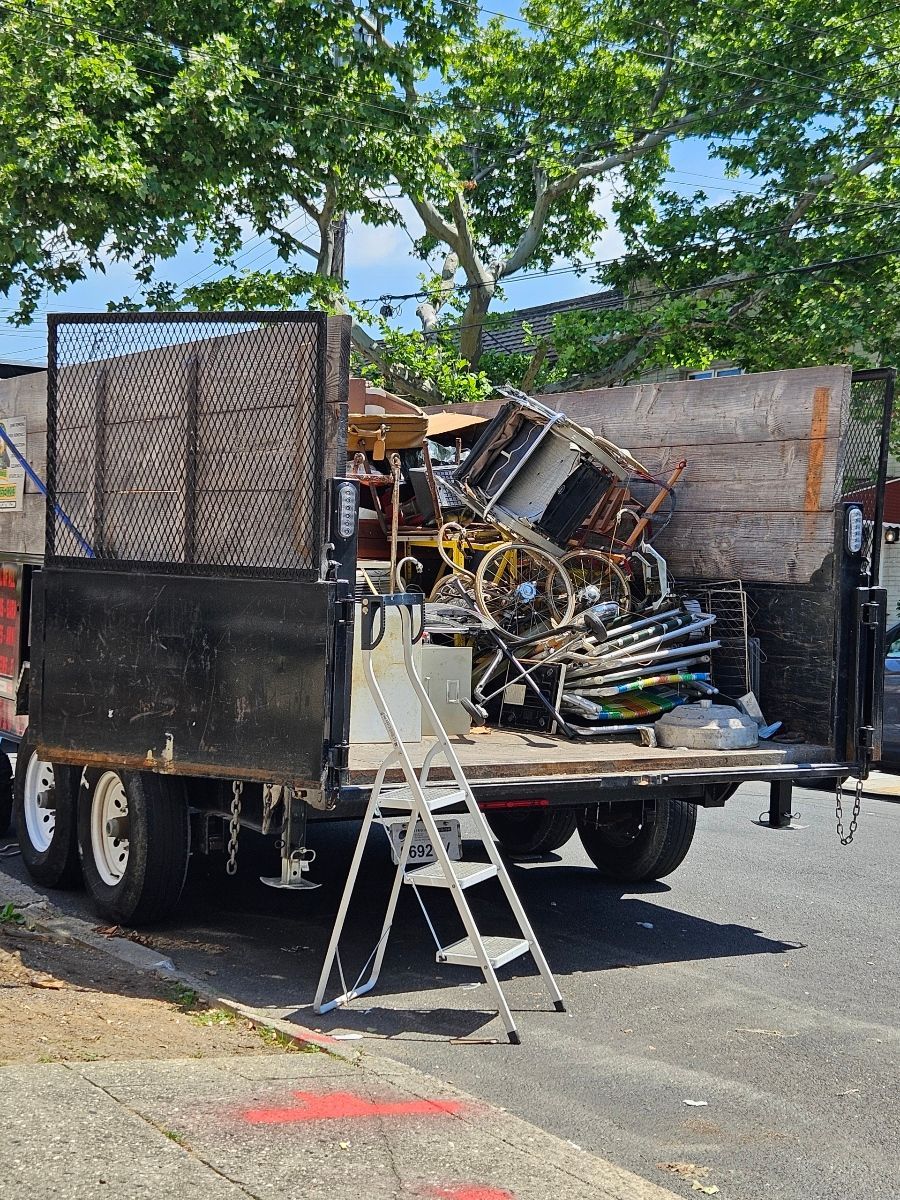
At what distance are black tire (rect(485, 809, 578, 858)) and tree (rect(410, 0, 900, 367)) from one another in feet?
33.4

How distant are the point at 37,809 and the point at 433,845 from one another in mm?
3304

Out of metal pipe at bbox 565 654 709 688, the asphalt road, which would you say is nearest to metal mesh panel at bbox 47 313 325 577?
the asphalt road

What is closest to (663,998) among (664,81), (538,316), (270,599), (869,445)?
(270,599)

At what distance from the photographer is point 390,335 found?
17984 mm

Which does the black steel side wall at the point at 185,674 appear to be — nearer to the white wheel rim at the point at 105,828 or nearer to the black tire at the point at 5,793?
the white wheel rim at the point at 105,828

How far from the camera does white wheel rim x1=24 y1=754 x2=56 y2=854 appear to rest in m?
7.66

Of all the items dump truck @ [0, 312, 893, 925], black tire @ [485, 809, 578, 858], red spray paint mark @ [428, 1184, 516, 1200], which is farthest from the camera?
black tire @ [485, 809, 578, 858]

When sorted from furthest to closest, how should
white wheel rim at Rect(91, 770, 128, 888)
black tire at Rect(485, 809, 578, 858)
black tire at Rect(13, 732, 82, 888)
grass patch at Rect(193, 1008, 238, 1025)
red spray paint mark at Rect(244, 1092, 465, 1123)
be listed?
1. black tire at Rect(485, 809, 578, 858)
2. black tire at Rect(13, 732, 82, 888)
3. white wheel rim at Rect(91, 770, 128, 888)
4. grass patch at Rect(193, 1008, 238, 1025)
5. red spray paint mark at Rect(244, 1092, 465, 1123)

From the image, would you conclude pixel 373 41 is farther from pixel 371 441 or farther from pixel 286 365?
pixel 286 365

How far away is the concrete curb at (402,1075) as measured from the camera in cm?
395

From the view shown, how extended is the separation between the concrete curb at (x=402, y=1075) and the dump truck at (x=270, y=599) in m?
0.28

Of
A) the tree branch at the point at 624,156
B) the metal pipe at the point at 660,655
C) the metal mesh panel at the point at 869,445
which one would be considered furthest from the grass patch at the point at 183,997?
the tree branch at the point at 624,156

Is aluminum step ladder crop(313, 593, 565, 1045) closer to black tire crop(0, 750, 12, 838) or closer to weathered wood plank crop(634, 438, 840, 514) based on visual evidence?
weathered wood plank crop(634, 438, 840, 514)

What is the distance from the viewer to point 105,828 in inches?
274
